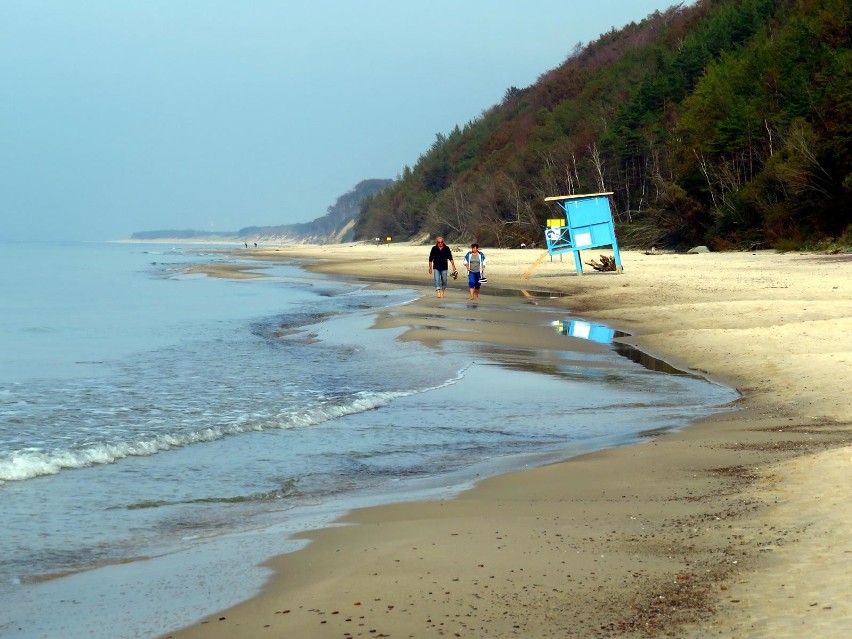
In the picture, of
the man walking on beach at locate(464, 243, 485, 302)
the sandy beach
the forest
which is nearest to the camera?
the sandy beach

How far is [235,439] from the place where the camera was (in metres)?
9.41

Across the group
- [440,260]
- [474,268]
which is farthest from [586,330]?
[440,260]

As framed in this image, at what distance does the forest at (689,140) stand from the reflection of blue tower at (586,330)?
64.5 feet

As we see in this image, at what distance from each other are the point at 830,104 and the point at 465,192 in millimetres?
67419

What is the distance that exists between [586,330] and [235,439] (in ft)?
33.8

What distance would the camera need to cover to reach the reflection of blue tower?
1706 centimetres

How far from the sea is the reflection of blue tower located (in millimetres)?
59

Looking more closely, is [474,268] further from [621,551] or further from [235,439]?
[621,551]

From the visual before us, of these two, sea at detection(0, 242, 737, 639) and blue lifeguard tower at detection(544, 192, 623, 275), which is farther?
blue lifeguard tower at detection(544, 192, 623, 275)

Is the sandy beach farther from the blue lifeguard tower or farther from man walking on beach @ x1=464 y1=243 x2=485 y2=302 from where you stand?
the blue lifeguard tower

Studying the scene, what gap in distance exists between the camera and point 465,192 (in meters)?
105

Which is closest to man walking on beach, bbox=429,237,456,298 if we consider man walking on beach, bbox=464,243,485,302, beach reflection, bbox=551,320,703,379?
man walking on beach, bbox=464,243,485,302

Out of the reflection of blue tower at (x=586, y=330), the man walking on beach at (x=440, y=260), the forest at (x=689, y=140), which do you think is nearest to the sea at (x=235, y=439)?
the reflection of blue tower at (x=586, y=330)

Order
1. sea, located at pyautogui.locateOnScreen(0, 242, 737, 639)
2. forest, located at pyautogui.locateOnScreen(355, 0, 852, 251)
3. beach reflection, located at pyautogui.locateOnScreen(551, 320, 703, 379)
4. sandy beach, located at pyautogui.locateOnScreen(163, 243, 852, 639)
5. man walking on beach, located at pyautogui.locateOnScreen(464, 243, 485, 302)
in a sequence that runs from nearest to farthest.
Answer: sandy beach, located at pyautogui.locateOnScreen(163, 243, 852, 639)
sea, located at pyautogui.locateOnScreen(0, 242, 737, 639)
beach reflection, located at pyautogui.locateOnScreen(551, 320, 703, 379)
man walking on beach, located at pyautogui.locateOnScreen(464, 243, 485, 302)
forest, located at pyautogui.locateOnScreen(355, 0, 852, 251)
